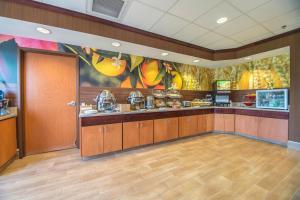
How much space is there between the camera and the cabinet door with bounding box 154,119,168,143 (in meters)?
3.23

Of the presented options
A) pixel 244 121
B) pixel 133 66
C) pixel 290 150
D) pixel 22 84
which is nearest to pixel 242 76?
pixel 244 121

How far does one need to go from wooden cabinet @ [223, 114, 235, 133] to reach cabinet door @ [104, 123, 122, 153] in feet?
11.3

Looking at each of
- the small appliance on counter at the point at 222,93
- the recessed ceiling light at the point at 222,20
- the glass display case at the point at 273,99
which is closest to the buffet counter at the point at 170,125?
the glass display case at the point at 273,99

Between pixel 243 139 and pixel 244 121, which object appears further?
pixel 244 121

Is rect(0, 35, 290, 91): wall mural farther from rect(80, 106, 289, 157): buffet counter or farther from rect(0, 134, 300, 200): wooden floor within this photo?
rect(0, 134, 300, 200): wooden floor

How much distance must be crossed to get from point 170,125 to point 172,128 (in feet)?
0.36

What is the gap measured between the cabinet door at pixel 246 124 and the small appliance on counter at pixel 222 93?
708 mm

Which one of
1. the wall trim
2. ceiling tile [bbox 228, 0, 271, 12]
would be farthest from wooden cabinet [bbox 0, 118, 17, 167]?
the wall trim

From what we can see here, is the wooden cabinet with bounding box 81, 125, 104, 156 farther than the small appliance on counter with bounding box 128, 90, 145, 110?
No

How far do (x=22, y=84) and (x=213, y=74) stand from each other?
5873mm

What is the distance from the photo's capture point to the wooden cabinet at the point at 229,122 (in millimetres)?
4164

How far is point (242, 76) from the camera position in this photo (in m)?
4.56

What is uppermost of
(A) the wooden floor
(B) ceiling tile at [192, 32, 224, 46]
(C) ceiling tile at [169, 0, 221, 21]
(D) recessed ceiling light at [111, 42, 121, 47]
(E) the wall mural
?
(B) ceiling tile at [192, 32, 224, 46]

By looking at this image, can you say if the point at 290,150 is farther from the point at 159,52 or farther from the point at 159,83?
the point at 159,52
